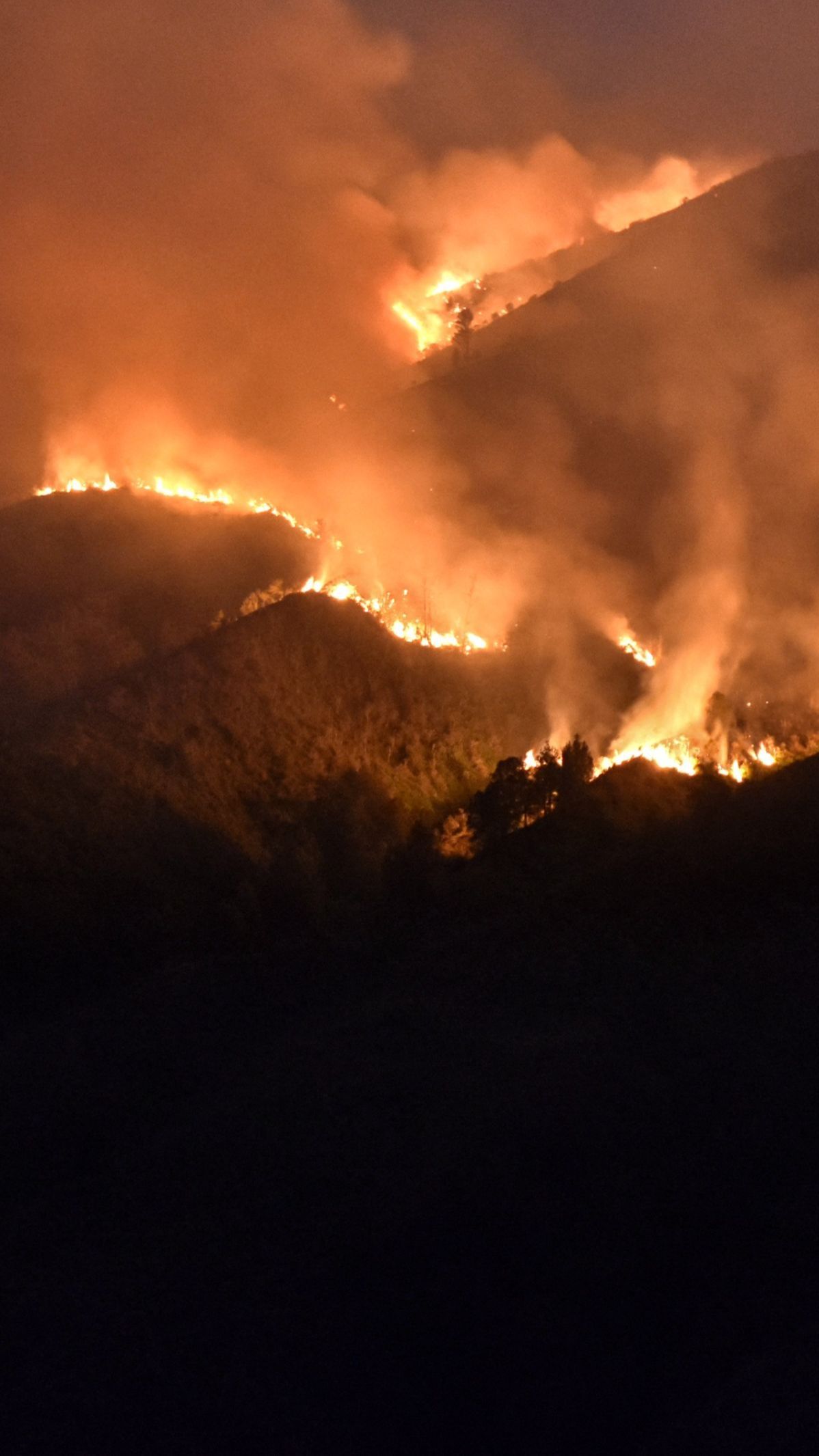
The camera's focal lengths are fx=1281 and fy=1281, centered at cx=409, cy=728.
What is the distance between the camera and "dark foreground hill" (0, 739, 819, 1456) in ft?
14.5

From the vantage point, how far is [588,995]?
759cm

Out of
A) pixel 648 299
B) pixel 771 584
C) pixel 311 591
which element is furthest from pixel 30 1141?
pixel 648 299

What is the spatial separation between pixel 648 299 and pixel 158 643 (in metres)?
17.0

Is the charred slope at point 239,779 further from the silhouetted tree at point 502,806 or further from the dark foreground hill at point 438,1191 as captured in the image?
the dark foreground hill at point 438,1191

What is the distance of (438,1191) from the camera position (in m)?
5.65

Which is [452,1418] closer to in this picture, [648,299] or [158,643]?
[158,643]

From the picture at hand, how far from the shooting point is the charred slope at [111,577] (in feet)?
57.0

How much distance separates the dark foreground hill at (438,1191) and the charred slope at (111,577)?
714cm

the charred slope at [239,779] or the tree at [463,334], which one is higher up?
the tree at [463,334]

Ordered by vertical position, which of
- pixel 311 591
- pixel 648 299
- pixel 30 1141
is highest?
pixel 648 299

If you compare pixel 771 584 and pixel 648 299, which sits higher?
pixel 648 299

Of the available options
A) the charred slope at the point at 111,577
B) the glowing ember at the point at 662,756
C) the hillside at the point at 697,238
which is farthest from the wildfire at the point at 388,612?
the hillside at the point at 697,238

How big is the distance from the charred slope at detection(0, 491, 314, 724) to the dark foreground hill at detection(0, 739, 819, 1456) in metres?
7.14

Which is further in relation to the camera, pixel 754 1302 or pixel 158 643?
pixel 158 643
